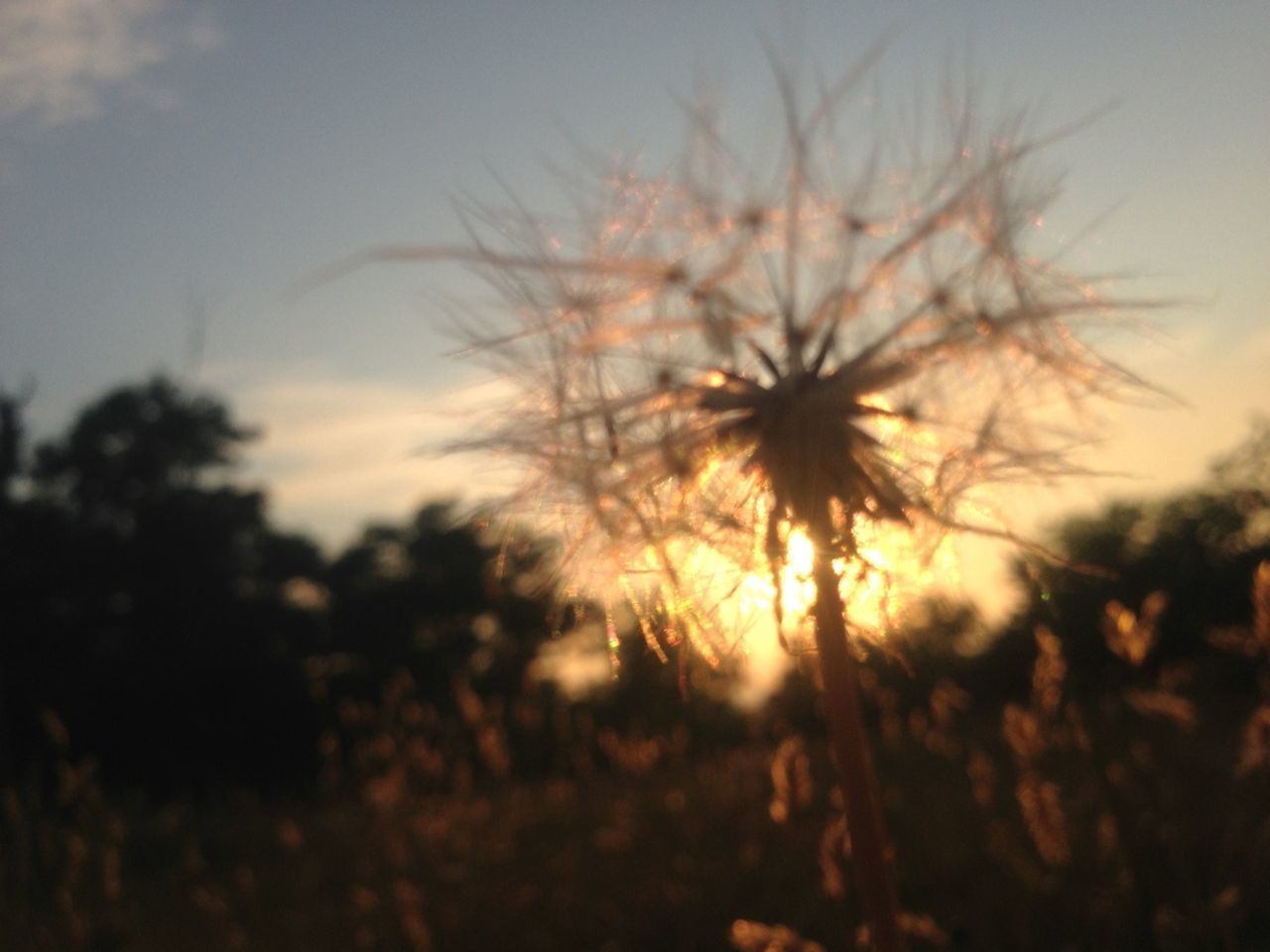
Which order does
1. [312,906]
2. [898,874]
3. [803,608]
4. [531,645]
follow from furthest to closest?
[531,645] → [312,906] → [898,874] → [803,608]

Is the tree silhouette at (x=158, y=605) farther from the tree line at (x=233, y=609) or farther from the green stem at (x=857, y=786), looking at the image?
the green stem at (x=857, y=786)

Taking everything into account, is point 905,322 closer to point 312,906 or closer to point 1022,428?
point 1022,428

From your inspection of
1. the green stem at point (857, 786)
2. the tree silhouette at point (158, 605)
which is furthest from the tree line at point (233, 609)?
the green stem at point (857, 786)

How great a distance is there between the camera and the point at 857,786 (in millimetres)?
1545

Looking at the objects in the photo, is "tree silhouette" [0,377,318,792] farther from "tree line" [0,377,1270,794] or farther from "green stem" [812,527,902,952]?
"green stem" [812,527,902,952]

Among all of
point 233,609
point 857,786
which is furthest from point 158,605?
point 857,786

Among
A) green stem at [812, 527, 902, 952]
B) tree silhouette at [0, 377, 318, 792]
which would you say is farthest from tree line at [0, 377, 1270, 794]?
green stem at [812, 527, 902, 952]

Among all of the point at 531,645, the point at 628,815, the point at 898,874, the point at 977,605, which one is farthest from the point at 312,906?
the point at 531,645

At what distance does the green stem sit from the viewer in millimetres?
1498

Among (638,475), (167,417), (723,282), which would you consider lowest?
(638,475)

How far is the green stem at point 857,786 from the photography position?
1.50m

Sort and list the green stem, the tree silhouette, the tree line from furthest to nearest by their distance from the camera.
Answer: the tree silhouette
the tree line
the green stem

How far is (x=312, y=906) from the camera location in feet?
20.9

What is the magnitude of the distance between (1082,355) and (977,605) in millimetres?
488
